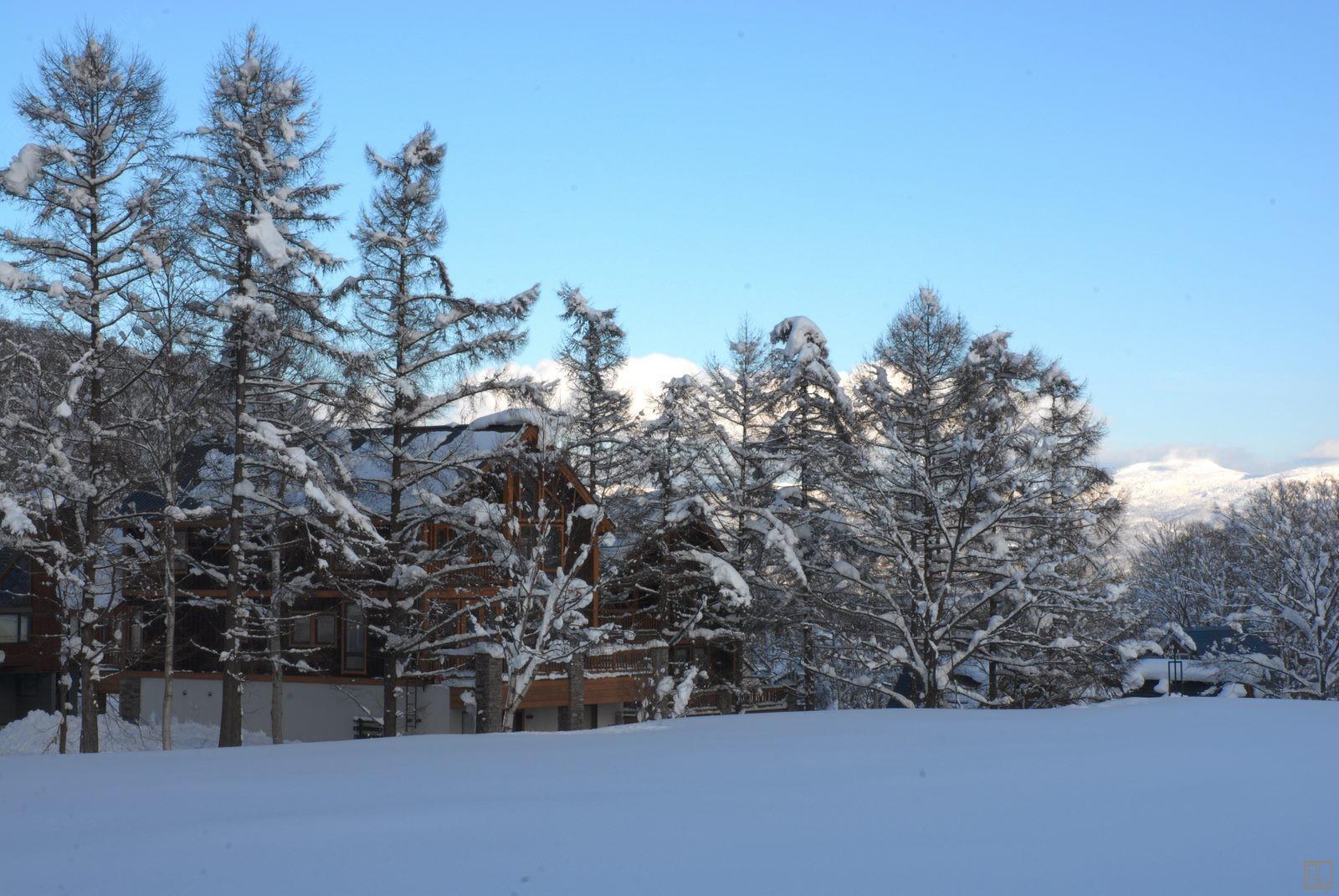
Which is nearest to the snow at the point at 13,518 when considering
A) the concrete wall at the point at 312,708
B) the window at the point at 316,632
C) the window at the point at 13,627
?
the concrete wall at the point at 312,708

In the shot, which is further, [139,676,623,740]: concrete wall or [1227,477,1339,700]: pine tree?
[1227,477,1339,700]: pine tree

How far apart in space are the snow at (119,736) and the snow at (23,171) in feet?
48.8

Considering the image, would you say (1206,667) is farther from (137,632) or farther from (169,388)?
(137,632)

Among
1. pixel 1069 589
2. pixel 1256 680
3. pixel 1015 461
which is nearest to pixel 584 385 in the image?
pixel 1015 461

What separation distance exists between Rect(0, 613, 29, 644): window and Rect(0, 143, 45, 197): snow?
29.3 metres

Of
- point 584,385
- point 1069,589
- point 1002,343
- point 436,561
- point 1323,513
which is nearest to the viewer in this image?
point 1069,589

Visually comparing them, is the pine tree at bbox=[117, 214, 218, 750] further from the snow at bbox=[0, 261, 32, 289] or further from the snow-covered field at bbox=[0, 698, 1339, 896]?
the snow-covered field at bbox=[0, 698, 1339, 896]

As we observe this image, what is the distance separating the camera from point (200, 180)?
1734 centimetres

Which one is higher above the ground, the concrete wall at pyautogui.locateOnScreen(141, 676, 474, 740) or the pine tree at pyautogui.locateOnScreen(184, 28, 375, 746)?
the pine tree at pyautogui.locateOnScreen(184, 28, 375, 746)

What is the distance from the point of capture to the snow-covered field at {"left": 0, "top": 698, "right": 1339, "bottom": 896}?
15.8 feet

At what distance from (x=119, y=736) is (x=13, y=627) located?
1537cm

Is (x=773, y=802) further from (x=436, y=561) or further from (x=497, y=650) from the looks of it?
(x=436, y=561)

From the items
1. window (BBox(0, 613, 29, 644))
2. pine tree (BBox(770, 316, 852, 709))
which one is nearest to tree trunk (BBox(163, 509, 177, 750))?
pine tree (BBox(770, 316, 852, 709))

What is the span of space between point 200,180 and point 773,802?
50.7ft
